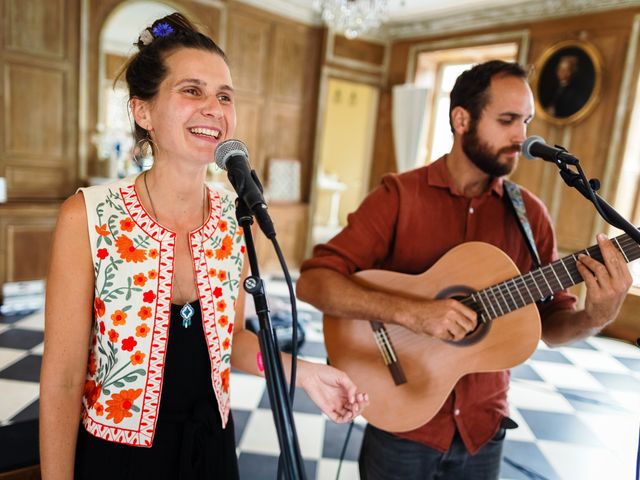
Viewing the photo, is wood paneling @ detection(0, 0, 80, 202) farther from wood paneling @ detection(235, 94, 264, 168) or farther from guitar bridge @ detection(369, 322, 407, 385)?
guitar bridge @ detection(369, 322, 407, 385)

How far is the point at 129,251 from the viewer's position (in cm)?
96

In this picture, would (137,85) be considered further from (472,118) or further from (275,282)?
(275,282)

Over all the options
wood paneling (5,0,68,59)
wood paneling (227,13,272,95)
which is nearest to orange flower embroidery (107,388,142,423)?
wood paneling (5,0,68,59)

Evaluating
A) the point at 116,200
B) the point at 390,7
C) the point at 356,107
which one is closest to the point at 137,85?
the point at 116,200

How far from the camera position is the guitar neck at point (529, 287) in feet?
3.92

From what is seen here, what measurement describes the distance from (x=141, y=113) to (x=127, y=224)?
270 mm

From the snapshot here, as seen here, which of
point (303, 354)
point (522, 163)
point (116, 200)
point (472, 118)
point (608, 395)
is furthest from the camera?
point (522, 163)

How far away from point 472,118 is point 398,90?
184 inches

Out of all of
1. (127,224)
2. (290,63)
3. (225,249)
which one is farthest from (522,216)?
(290,63)

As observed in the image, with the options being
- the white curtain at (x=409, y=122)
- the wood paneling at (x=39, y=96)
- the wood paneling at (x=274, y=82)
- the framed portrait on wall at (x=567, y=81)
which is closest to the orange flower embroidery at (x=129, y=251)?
the wood paneling at (x=39, y=96)

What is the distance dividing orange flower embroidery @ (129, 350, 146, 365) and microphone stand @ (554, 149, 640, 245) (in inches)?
40.2

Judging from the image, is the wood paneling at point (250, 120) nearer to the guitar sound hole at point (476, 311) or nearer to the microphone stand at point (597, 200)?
the guitar sound hole at point (476, 311)

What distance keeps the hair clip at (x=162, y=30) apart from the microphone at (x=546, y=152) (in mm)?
926

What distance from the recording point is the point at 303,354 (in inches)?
136
